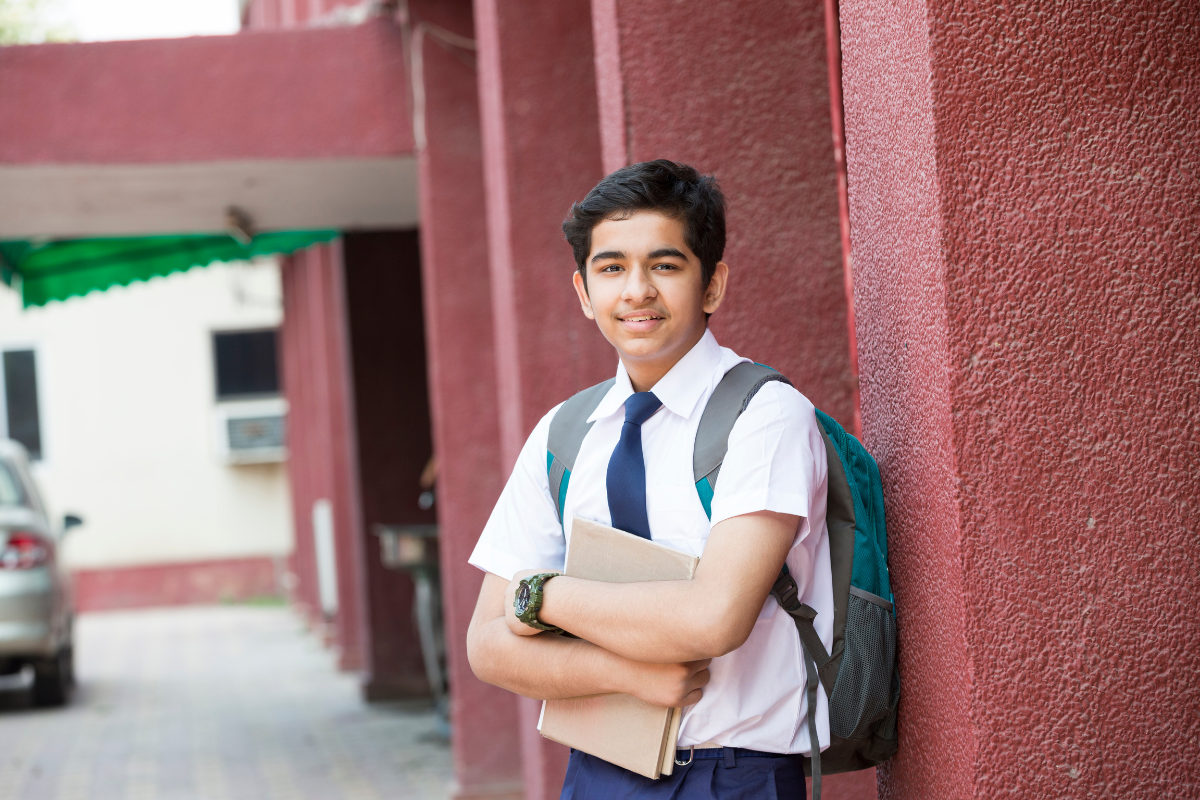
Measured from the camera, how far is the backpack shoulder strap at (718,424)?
1.88m

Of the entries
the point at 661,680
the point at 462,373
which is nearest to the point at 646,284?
the point at 661,680

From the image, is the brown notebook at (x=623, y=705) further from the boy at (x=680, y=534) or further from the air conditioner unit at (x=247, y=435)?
the air conditioner unit at (x=247, y=435)

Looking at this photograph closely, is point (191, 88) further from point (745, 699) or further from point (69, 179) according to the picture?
point (745, 699)

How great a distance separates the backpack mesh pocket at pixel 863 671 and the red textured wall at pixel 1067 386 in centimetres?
14

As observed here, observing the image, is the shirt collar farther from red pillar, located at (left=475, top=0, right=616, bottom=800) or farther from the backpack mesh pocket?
red pillar, located at (left=475, top=0, right=616, bottom=800)

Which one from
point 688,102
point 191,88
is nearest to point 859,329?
point 688,102

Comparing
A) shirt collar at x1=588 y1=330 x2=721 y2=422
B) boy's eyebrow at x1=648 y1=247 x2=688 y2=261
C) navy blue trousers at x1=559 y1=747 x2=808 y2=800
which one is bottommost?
navy blue trousers at x1=559 y1=747 x2=808 y2=800

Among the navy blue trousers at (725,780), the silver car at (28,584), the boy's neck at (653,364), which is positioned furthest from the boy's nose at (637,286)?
the silver car at (28,584)

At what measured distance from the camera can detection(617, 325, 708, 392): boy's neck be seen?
2.01m

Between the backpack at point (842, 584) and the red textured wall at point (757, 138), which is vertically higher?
the red textured wall at point (757, 138)

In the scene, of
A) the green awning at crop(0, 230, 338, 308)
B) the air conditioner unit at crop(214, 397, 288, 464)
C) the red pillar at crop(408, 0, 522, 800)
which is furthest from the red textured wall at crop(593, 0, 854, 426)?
the air conditioner unit at crop(214, 397, 288, 464)

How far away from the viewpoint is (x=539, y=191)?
173 inches

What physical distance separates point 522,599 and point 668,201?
0.65 meters

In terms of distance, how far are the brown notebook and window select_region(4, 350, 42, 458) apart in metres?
16.8
